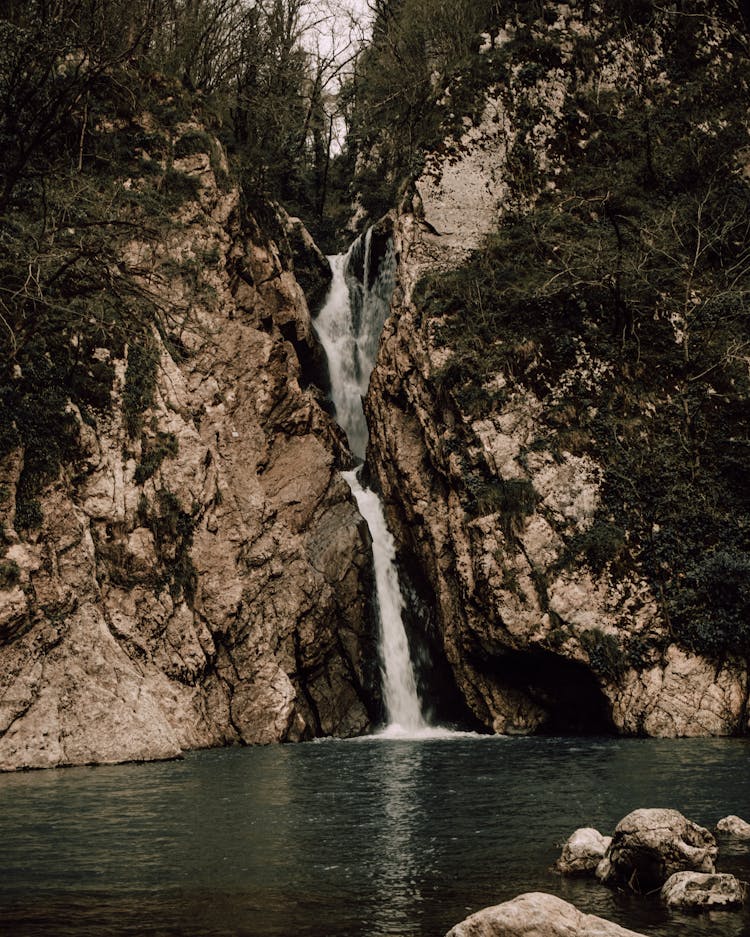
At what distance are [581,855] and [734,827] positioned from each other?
2415 millimetres

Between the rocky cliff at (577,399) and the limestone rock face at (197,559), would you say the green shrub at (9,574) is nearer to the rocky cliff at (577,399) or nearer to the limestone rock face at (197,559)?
the limestone rock face at (197,559)

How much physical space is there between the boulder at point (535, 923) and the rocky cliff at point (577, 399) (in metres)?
15.6

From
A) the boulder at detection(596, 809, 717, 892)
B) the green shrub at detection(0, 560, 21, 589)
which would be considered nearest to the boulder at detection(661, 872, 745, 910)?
the boulder at detection(596, 809, 717, 892)

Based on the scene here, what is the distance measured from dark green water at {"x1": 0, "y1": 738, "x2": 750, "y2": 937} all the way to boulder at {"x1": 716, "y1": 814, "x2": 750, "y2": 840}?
0.40 metres

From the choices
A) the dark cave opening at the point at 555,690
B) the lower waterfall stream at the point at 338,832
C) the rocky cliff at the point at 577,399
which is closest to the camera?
the lower waterfall stream at the point at 338,832

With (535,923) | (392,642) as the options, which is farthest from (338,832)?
(392,642)

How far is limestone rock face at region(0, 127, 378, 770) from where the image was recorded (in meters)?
18.0

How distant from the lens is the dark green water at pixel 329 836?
25.0 ft

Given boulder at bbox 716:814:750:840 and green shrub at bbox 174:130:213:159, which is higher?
green shrub at bbox 174:130:213:159

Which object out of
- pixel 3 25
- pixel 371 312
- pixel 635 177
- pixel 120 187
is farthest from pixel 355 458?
pixel 3 25

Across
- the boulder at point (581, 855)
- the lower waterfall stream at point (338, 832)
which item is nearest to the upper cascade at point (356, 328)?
the lower waterfall stream at point (338, 832)

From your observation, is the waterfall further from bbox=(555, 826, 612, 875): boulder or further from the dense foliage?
bbox=(555, 826, 612, 875): boulder

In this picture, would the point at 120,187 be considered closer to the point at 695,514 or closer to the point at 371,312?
the point at 371,312

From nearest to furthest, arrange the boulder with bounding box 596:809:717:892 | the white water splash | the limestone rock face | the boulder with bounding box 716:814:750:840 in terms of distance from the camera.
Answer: the boulder with bounding box 596:809:717:892, the boulder with bounding box 716:814:750:840, the limestone rock face, the white water splash
